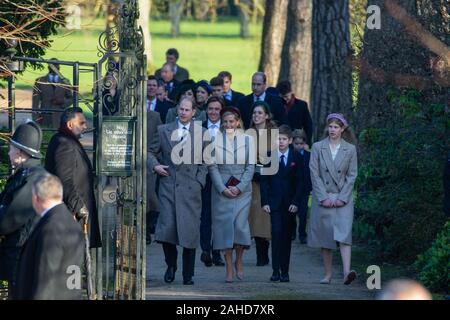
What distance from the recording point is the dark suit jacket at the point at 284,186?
14430 millimetres

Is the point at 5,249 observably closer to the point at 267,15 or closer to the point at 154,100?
the point at 154,100

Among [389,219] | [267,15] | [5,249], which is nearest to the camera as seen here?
[5,249]

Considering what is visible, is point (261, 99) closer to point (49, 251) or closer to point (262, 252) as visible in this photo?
point (262, 252)

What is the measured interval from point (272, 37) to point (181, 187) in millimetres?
19365

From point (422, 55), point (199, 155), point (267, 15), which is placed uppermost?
point (267, 15)

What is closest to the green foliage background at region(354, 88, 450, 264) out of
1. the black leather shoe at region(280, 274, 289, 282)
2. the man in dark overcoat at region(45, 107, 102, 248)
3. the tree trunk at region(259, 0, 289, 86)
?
the black leather shoe at region(280, 274, 289, 282)

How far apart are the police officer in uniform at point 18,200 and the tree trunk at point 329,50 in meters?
12.4

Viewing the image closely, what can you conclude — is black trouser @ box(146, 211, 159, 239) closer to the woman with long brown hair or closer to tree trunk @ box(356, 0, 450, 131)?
the woman with long brown hair

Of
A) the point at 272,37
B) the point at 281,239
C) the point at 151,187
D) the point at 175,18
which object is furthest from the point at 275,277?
the point at 175,18

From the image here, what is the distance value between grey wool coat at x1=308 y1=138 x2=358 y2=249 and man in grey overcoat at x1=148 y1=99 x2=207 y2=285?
1309mm

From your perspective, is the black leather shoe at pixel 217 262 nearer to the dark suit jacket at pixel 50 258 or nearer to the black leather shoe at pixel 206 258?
the black leather shoe at pixel 206 258

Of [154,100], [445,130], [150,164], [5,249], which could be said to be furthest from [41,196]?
[154,100]

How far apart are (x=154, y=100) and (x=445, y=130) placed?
5.79m

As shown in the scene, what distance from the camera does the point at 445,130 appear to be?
1429 cm
